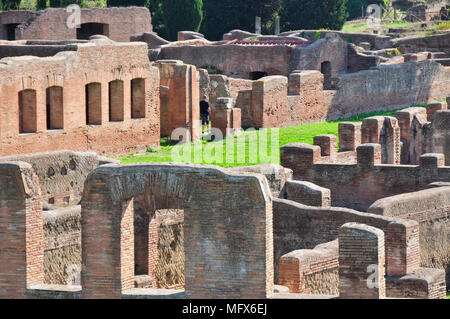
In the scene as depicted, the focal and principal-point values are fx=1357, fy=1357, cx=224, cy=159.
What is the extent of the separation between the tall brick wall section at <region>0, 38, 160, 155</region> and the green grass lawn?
24.3 inches

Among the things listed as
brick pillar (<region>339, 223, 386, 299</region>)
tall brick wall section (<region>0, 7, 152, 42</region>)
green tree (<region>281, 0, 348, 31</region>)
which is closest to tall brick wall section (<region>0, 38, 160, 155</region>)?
brick pillar (<region>339, 223, 386, 299</region>)

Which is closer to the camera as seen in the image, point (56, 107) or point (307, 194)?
point (307, 194)

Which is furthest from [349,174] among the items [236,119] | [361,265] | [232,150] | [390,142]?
[361,265]

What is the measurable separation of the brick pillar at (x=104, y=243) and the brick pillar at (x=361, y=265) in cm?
274

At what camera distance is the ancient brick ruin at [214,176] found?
16578 mm

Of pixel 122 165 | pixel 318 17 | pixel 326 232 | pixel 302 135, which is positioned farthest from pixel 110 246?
pixel 318 17

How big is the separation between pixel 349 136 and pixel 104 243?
570 inches

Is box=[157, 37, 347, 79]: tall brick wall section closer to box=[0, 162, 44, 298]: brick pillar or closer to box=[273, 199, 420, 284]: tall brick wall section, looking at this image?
box=[273, 199, 420, 284]: tall brick wall section

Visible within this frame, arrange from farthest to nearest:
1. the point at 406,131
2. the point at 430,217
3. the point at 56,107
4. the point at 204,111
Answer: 1. the point at 204,111
2. the point at 406,131
3. the point at 56,107
4. the point at 430,217

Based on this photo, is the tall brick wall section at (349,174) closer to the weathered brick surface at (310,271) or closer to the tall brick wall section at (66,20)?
the weathered brick surface at (310,271)

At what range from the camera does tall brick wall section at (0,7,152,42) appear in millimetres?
47594

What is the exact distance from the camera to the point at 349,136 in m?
30.8

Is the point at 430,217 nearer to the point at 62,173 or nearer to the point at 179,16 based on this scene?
the point at 62,173
